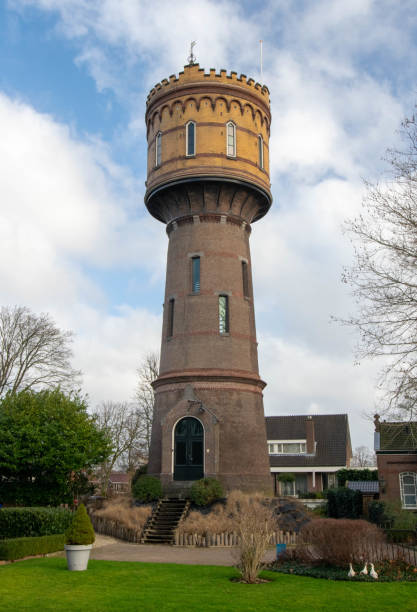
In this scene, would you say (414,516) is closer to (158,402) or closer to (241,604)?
(158,402)

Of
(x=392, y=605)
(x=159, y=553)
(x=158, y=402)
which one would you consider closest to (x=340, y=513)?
(x=158, y=402)

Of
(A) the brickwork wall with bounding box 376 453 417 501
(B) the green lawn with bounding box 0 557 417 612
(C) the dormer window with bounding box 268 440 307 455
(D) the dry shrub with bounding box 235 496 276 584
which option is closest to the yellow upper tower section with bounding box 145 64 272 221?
(A) the brickwork wall with bounding box 376 453 417 501

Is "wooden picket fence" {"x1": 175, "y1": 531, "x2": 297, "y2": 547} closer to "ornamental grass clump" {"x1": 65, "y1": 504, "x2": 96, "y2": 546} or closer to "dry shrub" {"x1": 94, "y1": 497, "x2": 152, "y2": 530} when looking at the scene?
"dry shrub" {"x1": 94, "y1": 497, "x2": 152, "y2": 530}

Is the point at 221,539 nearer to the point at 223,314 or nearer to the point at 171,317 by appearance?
the point at 223,314

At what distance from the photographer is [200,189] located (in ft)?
103

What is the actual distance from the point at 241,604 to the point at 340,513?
21020mm

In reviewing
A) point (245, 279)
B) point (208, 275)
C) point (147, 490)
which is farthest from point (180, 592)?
point (245, 279)

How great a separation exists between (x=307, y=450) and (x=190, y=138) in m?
32.0

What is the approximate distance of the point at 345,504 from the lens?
31078mm

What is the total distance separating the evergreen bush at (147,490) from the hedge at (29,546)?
6.60m

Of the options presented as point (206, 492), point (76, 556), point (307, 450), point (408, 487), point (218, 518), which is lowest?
point (76, 556)

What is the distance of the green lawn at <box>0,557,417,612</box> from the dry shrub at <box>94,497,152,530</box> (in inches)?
367

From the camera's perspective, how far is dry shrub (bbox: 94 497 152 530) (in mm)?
25781

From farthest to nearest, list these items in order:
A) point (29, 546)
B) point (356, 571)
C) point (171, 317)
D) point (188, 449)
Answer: point (171, 317)
point (188, 449)
point (29, 546)
point (356, 571)
